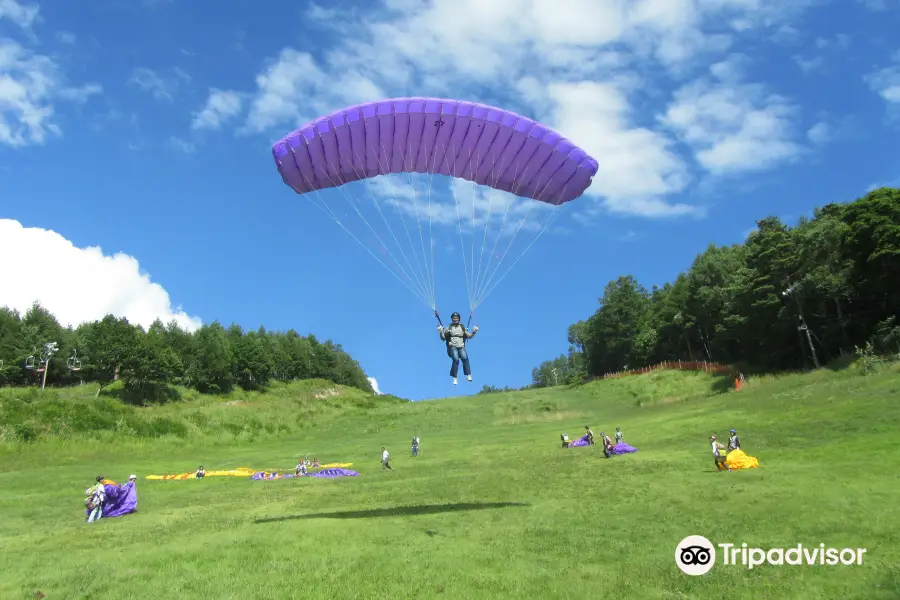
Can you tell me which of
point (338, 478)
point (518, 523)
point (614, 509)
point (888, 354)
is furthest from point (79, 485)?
point (888, 354)

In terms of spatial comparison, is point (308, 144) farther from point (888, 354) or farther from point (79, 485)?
point (888, 354)

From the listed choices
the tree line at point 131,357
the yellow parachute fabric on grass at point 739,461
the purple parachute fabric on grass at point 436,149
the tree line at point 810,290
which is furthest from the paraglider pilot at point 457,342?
the tree line at point 131,357

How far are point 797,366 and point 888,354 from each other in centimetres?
1523

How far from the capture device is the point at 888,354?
3572 centimetres

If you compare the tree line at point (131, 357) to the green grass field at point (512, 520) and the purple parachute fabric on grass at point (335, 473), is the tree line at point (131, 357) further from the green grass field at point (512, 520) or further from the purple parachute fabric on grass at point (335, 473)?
the purple parachute fabric on grass at point (335, 473)

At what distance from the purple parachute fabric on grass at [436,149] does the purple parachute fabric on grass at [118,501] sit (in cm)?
1103

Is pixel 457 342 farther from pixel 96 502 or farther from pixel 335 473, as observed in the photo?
pixel 335 473

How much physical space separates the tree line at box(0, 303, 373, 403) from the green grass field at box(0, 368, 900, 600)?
128 feet

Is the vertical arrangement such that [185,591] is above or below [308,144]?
below

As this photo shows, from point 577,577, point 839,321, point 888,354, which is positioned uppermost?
point 839,321

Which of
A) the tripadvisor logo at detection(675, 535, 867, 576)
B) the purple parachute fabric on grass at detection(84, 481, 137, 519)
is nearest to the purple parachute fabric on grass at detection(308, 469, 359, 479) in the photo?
the purple parachute fabric on grass at detection(84, 481, 137, 519)

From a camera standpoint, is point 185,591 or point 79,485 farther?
point 79,485

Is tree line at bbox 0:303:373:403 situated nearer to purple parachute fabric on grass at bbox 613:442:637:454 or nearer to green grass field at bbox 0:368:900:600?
green grass field at bbox 0:368:900:600

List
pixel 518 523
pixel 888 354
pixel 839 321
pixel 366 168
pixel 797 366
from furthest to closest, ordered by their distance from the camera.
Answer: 1. pixel 797 366
2. pixel 839 321
3. pixel 888 354
4. pixel 366 168
5. pixel 518 523
